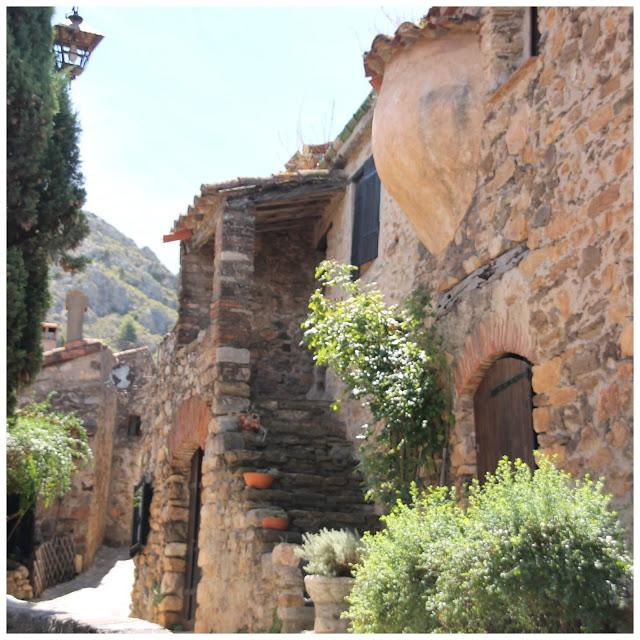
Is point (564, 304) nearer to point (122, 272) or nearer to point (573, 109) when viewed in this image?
point (573, 109)

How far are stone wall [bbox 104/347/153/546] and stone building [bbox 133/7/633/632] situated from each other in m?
→ 5.93

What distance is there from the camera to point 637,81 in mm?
5336

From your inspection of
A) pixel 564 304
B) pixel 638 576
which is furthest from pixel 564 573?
pixel 564 304

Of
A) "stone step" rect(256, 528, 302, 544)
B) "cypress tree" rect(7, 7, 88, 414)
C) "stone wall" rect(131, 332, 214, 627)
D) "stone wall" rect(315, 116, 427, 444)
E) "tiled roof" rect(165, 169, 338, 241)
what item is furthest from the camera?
"stone wall" rect(131, 332, 214, 627)

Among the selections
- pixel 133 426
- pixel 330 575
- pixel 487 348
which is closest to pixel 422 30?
pixel 487 348

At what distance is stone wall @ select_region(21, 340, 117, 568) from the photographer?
16.2 m

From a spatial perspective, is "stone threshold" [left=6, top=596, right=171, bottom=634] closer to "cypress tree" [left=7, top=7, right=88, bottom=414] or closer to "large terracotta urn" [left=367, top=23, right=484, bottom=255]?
Answer: "cypress tree" [left=7, top=7, right=88, bottom=414]

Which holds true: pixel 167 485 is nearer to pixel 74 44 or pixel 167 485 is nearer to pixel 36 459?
pixel 36 459

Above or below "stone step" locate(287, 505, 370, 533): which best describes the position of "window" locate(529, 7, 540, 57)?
above

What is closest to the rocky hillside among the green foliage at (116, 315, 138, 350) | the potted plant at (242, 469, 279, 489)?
the green foliage at (116, 315, 138, 350)

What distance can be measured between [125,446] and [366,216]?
1006 centimetres

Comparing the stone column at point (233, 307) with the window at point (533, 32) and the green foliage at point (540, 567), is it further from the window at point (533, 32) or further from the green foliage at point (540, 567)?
the green foliage at point (540, 567)

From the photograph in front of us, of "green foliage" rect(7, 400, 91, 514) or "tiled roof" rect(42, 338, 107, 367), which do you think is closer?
"green foliage" rect(7, 400, 91, 514)

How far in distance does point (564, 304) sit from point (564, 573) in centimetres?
210
